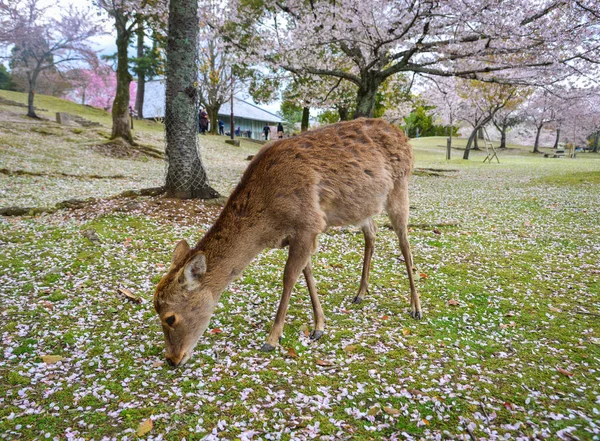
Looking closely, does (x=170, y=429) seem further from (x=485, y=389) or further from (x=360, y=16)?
(x=360, y=16)

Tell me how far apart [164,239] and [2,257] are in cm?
243

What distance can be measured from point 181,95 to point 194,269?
593cm

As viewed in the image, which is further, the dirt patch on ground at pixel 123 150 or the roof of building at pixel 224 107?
the roof of building at pixel 224 107

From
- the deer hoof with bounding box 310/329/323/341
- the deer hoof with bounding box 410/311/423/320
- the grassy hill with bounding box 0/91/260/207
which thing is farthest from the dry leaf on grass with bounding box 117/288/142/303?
the grassy hill with bounding box 0/91/260/207

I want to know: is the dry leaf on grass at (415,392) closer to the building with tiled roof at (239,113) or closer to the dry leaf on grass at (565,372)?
the dry leaf on grass at (565,372)

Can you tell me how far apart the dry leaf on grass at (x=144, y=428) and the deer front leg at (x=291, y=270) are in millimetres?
1306

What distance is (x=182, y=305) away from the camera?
3234 millimetres

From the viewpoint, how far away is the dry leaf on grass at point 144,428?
2631 mm

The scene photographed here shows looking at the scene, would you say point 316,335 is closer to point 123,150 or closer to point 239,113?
point 123,150

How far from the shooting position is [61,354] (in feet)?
11.6

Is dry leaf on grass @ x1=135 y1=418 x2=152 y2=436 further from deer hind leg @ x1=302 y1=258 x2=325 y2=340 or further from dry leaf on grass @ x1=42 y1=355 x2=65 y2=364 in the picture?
deer hind leg @ x1=302 y1=258 x2=325 y2=340

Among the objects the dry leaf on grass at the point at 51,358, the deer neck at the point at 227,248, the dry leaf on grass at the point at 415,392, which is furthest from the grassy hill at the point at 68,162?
the dry leaf on grass at the point at 415,392

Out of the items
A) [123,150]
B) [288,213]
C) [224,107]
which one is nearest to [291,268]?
[288,213]

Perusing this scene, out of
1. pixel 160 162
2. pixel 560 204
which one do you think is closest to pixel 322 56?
pixel 160 162
